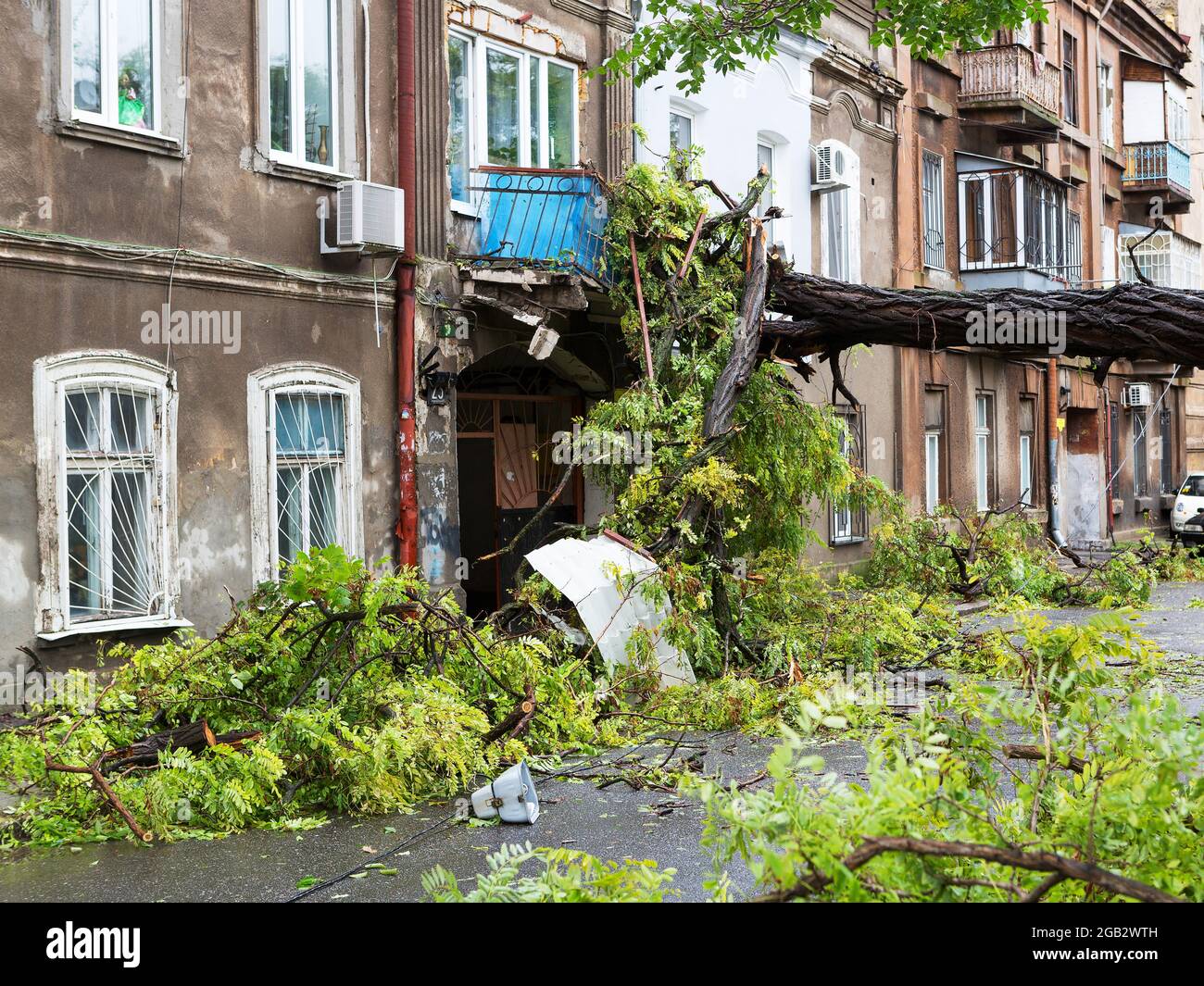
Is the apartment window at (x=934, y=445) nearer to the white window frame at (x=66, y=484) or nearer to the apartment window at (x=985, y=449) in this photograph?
the apartment window at (x=985, y=449)

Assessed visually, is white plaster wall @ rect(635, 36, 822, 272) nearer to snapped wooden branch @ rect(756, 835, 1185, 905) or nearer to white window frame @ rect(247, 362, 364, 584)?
white window frame @ rect(247, 362, 364, 584)

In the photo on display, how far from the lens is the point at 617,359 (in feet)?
51.5

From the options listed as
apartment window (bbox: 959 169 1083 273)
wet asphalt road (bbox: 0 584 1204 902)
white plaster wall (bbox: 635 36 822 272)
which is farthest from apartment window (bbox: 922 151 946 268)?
wet asphalt road (bbox: 0 584 1204 902)

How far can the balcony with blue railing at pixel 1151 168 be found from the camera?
2994 centimetres

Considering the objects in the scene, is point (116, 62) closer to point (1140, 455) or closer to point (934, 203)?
point (934, 203)

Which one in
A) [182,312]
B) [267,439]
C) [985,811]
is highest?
[182,312]

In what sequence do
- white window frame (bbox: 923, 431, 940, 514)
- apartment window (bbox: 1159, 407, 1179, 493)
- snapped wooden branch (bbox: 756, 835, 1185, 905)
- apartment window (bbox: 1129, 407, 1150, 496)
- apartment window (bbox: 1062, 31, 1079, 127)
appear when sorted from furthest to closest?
1. apartment window (bbox: 1159, 407, 1179, 493)
2. apartment window (bbox: 1129, 407, 1150, 496)
3. apartment window (bbox: 1062, 31, 1079, 127)
4. white window frame (bbox: 923, 431, 940, 514)
5. snapped wooden branch (bbox: 756, 835, 1185, 905)

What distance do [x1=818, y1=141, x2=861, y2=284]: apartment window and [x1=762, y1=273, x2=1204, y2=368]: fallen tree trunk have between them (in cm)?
702

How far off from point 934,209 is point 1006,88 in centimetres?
263

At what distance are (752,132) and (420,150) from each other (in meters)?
6.82

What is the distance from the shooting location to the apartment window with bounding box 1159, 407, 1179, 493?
32188 mm

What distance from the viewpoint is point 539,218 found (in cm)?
1256

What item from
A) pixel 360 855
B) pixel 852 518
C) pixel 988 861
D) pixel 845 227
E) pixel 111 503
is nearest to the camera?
pixel 988 861

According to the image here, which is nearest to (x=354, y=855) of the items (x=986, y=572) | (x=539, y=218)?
(x=539, y=218)
